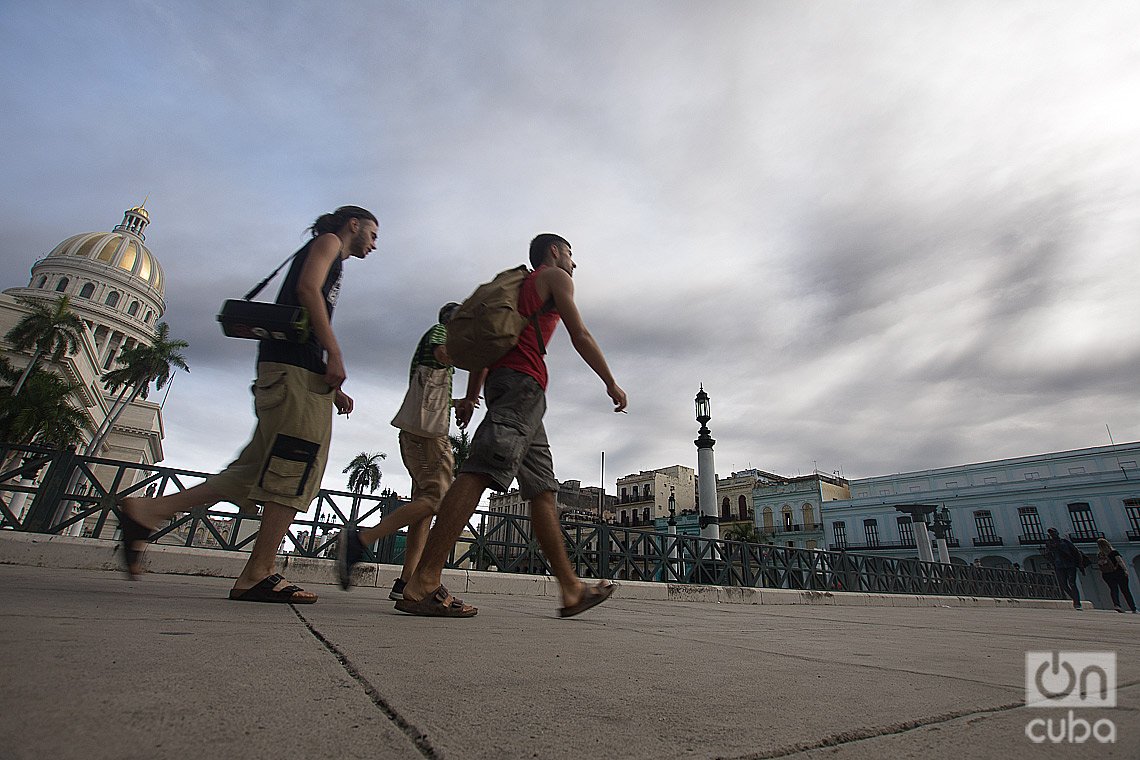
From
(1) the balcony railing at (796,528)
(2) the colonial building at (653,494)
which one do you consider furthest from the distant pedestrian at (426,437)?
(2) the colonial building at (653,494)

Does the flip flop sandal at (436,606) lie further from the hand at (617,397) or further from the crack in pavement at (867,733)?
the crack in pavement at (867,733)

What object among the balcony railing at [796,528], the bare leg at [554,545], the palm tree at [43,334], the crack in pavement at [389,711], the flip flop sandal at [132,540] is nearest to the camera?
the crack in pavement at [389,711]

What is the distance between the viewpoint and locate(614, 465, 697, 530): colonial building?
59.5m

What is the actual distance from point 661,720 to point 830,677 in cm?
73

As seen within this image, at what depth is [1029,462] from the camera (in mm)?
40625

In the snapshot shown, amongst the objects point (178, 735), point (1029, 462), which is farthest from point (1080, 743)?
point (1029, 462)

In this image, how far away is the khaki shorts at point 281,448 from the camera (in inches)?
99.0

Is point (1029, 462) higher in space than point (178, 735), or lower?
higher

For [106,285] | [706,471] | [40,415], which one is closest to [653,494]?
[706,471]

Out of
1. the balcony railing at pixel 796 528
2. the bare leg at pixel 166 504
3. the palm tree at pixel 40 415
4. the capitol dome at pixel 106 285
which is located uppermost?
the capitol dome at pixel 106 285

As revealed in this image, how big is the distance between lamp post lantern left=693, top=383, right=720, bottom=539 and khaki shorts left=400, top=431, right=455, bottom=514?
52.5ft

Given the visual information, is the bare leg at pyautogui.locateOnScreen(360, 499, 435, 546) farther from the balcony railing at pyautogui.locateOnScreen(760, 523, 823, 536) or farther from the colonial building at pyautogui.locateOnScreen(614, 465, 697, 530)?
the colonial building at pyautogui.locateOnScreen(614, 465, 697, 530)

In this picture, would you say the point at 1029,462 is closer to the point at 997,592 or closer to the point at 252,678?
the point at 997,592

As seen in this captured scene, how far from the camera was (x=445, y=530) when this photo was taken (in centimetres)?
247
